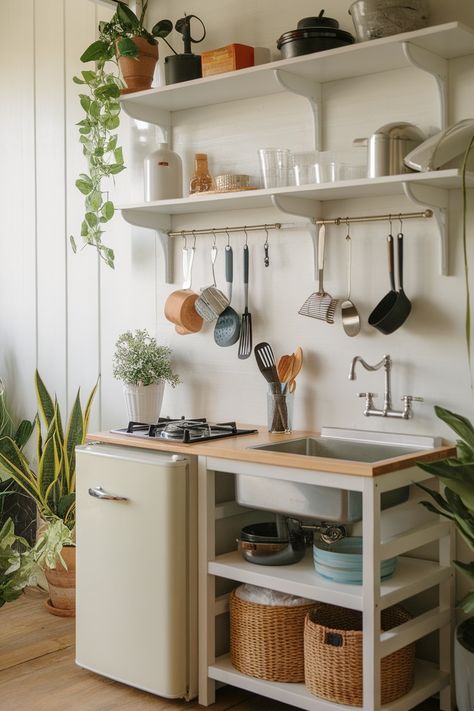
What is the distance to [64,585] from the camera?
3.69 metres

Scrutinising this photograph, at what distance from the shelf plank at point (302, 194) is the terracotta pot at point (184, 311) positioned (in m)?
0.32

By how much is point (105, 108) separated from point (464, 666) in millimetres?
2368

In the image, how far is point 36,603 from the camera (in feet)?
12.7

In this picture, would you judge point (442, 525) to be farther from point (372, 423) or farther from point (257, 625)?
point (257, 625)

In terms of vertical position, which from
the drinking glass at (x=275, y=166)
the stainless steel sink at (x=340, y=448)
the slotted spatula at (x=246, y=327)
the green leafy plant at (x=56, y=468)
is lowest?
the green leafy plant at (x=56, y=468)

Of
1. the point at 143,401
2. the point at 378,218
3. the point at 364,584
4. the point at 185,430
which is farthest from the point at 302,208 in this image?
the point at 364,584

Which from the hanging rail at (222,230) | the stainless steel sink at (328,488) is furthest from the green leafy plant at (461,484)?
the hanging rail at (222,230)

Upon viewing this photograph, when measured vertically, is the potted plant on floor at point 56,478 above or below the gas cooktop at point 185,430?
below

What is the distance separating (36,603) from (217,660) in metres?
1.27

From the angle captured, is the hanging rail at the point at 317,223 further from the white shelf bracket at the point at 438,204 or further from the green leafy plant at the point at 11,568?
the green leafy plant at the point at 11,568

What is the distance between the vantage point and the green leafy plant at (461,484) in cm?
235

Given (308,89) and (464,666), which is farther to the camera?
(308,89)

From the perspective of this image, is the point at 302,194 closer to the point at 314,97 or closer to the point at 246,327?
the point at 314,97

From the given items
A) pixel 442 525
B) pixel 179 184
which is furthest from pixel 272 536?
pixel 179 184
